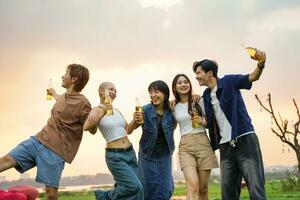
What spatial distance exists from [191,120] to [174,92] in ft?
1.70

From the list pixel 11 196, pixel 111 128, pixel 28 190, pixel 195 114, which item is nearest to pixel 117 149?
pixel 111 128

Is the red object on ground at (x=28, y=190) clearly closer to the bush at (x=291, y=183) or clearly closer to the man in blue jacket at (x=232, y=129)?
the man in blue jacket at (x=232, y=129)

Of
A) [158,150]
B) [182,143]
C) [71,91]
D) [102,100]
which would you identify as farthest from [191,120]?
[71,91]

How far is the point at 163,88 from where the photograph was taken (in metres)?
6.69

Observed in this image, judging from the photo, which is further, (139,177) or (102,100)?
(139,177)

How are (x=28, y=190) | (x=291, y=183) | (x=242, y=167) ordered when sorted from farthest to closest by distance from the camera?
1. (x=291, y=183)
2. (x=28, y=190)
3. (x=242, y=167)

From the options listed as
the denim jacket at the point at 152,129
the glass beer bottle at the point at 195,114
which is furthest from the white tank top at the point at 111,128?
the glass beer bottle at the point at 195,114

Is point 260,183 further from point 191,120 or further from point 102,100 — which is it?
point 102,100

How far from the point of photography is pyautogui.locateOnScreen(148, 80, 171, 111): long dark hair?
6.68 m

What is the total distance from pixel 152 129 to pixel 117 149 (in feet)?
2.23

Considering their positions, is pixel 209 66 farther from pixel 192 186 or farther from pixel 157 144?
pixel 192 186

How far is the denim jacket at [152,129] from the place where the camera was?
6641mm

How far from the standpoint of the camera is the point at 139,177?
6.83 meters

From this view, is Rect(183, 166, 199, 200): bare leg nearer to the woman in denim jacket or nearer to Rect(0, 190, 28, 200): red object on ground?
the woman in denim jacket
